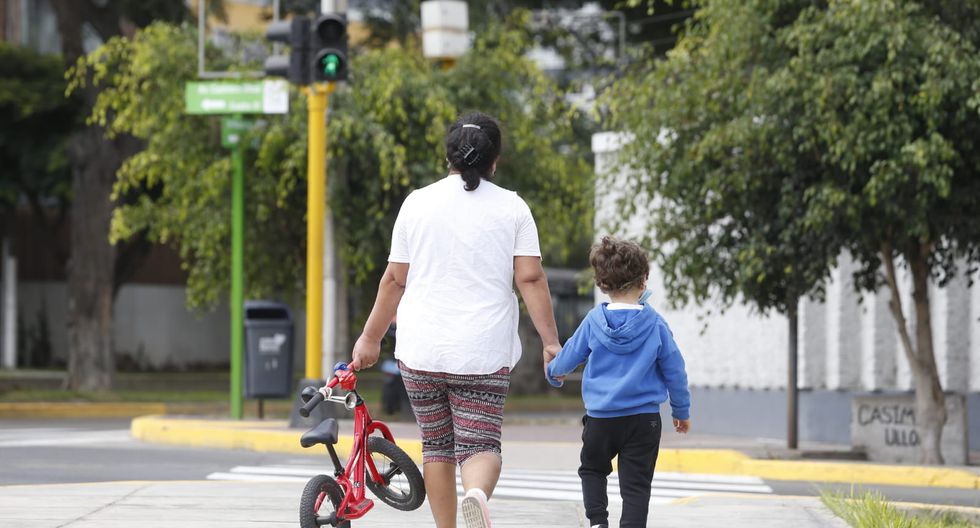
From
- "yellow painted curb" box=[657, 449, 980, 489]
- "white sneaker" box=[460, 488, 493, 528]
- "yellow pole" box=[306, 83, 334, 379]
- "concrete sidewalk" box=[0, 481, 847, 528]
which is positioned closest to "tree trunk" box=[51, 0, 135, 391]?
"yellow pole" box=[306, 83, 334, 379]

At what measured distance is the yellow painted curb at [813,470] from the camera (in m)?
12.3

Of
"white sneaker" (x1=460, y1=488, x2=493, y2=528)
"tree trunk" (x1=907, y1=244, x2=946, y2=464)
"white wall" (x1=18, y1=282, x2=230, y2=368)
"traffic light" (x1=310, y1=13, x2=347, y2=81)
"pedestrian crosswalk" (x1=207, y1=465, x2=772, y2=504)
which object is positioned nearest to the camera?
"white sneaker" (x1=460, y1=488, x2=493, y2=528)

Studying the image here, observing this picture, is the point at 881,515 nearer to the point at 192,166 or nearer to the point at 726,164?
the point at 726,164

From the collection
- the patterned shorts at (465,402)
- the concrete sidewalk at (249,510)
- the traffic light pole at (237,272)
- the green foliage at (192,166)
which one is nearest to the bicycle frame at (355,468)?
the patterned shorts at (465,402)

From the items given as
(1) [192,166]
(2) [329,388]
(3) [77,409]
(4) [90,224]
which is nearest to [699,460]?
(2) [329,388]

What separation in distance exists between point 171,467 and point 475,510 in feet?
23.1

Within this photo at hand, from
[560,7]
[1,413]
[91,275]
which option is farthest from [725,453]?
[560,7]

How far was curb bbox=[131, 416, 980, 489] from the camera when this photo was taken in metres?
12.4

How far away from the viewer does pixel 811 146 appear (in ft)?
40.9

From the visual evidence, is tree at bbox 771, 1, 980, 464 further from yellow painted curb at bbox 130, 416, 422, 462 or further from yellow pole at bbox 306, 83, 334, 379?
yellow pole at bbox 306, 83, 334, 379

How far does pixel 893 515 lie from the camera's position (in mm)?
7695

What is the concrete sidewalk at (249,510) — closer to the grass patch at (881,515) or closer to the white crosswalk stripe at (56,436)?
the grass patch at (881,515)

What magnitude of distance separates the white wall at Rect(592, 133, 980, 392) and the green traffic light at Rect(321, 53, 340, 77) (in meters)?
2.61

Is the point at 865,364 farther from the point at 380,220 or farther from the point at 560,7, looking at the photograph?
the point at 560,7
